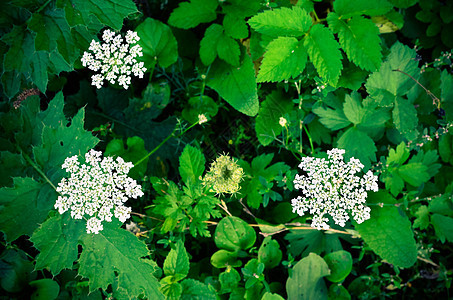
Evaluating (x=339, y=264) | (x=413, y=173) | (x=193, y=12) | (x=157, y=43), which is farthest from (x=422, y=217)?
(x=157, y=43)

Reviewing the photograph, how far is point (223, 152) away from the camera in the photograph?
2383 mm

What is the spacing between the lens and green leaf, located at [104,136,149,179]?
7.83ft

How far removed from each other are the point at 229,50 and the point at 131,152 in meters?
0.97

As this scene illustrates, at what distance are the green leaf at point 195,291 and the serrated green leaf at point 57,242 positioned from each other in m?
0.73

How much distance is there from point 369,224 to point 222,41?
1541 mm

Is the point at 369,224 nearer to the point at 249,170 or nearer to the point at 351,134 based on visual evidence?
the point at 351,134

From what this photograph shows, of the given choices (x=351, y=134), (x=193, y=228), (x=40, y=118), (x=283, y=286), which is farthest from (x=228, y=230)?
(x=40, y=118)

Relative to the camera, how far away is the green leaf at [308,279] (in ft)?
7.88

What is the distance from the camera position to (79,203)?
192 cm

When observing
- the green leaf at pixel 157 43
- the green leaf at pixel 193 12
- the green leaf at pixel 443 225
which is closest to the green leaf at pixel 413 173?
the green leaf at pixel 443 225

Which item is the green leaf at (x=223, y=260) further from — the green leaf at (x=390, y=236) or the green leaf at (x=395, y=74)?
the green leaf at (x=395, y=74)

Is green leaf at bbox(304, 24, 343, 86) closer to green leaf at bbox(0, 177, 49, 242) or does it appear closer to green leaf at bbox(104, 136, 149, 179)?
green leaf at bbox(104, 136, 149, 179)

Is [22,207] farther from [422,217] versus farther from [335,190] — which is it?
[422,217]

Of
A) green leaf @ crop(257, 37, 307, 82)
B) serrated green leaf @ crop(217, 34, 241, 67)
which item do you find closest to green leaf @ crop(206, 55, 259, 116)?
serrated green leaf @ crop(217, 34, 241, 67)
